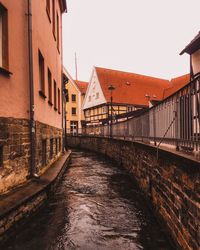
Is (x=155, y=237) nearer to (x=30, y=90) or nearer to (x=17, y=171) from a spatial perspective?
(x=17, y=171)

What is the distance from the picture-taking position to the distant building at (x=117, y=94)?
31859mm

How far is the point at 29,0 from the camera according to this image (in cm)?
720

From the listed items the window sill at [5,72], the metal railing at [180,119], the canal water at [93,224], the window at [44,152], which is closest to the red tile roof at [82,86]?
the window at [44,152]

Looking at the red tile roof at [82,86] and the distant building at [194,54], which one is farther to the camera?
the red tile roof at [82,86]

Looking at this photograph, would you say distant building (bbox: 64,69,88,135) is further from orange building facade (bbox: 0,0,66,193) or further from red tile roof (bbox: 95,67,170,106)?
orange building facade (bbox: 0,0,66,193)

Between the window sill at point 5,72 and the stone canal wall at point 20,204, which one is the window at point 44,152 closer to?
the stone canal wall at point 20,204

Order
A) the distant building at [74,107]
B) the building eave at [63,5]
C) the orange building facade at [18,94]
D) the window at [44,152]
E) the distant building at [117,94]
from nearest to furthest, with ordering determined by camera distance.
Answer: the orange building facade at [18,94], the window at [44,152], the building eave at [63,5], the distant building at [117,94], the distant building at [74,107]

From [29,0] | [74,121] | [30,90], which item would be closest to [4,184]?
[30,90]

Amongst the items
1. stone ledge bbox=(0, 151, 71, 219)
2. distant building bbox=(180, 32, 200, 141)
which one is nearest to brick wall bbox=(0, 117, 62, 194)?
stone ledge bbox=(0, 151, 71, 219)

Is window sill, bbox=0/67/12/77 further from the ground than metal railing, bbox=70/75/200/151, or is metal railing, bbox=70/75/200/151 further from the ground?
window sill, bbox=0/67/12/77

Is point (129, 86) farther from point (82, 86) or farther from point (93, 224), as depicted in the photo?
point (93, 224)

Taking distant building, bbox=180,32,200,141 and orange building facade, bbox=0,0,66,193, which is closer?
distant building, bbox=180,32,200,141

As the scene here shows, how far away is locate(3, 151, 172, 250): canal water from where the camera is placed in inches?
189

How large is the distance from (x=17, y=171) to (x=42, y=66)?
14.9 ft
